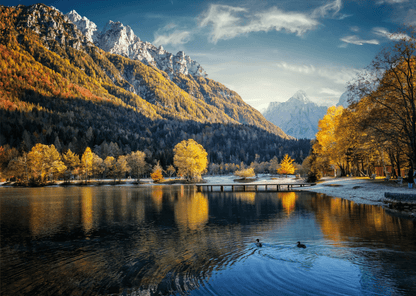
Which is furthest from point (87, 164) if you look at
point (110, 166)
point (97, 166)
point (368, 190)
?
point (368, 190)

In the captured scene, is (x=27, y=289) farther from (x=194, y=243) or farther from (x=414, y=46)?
(x=414, y=46)

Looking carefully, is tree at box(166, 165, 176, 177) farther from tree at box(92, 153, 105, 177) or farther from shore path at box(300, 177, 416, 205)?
shore path at box(300, 177, 416, 205)

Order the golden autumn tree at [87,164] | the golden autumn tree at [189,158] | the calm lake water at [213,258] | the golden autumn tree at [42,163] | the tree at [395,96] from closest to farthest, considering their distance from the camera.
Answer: the calm lake water at [213,258] → the tree at [395,96] → the golden autumn tree at [189,158] → the golden autumn tree at [42,163] → the golden autumn tree at [87,164]

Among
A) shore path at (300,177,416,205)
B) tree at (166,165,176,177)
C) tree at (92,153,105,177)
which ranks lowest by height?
shore path at (300,177,416,205)

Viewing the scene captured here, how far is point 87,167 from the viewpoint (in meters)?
128

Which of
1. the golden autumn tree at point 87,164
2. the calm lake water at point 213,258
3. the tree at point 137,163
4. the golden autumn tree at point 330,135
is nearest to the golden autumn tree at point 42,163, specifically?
the golden autumn tree at point 87,164

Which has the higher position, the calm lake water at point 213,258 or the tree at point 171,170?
the tree at point 171,170

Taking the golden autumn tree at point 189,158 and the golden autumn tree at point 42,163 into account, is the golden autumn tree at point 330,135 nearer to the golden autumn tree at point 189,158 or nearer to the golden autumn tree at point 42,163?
the golden autumn tree at point 189,158

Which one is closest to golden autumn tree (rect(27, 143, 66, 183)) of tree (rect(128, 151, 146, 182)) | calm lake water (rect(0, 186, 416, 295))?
tree (rect(128, 151, 146, 182))

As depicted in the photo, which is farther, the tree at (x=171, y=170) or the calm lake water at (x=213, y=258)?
the tree at (x=171, y=170)

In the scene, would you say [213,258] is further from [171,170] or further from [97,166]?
[171,170]

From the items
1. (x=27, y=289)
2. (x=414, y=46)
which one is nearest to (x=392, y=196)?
(x=414, y=46)

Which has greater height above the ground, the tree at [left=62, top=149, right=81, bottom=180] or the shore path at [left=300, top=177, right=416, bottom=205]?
the tree at [left=62, top=149, right=81, bottom=180]

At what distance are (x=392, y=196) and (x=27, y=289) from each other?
3347 centimetres
